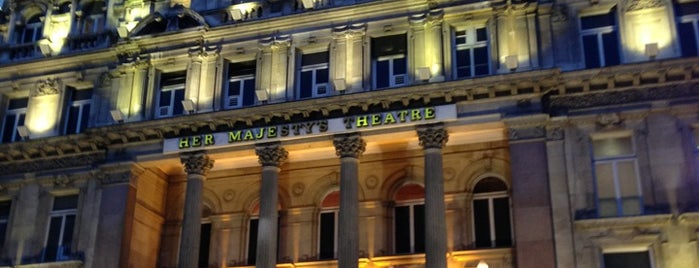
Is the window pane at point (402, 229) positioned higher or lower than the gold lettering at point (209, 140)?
lower

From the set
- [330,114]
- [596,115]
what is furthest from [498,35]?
[330,114]

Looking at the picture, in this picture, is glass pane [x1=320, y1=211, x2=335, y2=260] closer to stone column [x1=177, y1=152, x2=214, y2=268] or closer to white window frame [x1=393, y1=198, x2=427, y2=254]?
white window frame [x1=393, y1=198, x2=427, y2=254]

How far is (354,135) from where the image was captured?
34375 millimetres

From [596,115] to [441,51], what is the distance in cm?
697

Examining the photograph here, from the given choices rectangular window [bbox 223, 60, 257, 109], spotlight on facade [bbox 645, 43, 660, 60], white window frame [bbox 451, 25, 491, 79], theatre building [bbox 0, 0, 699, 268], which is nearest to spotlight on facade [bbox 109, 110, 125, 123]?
theatre building [bbox 0, 0, 699, 268]

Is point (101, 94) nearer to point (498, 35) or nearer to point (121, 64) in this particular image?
point (121, 64)

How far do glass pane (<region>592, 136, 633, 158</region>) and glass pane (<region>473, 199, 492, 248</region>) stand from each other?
18.7 feet

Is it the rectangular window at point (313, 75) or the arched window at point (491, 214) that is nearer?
the arched window at point (491, 214)

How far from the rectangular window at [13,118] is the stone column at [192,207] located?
426 inches

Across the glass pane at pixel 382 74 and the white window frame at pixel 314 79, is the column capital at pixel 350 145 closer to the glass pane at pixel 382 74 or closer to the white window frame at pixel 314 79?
the white window frame at pixel 314 79

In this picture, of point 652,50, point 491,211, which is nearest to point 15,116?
point 491,211

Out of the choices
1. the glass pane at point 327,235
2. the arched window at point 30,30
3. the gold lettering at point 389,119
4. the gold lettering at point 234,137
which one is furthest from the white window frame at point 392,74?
the arched window at point 30,30

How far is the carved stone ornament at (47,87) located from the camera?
4141 centimetres

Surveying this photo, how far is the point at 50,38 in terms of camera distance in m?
43.0
